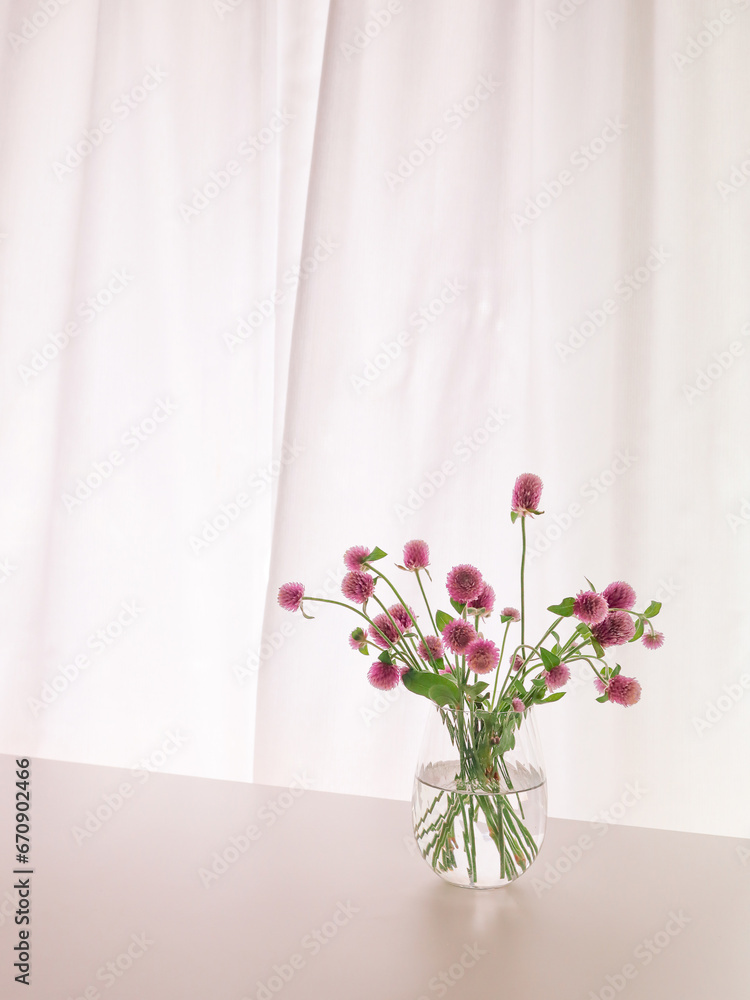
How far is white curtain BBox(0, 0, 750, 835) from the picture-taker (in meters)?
1.44

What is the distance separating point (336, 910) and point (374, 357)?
0.99 meters

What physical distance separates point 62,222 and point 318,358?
0.69 metres

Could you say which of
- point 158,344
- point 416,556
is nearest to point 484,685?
point 416,556

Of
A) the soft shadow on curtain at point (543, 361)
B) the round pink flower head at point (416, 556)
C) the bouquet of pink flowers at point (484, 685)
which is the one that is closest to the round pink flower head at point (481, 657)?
the bouquet of pink flowers at point (484, 685)

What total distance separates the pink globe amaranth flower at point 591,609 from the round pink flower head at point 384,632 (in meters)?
0.18

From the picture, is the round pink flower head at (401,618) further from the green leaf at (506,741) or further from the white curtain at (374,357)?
the white curtain at (374,357)

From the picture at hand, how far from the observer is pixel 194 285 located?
1.67m

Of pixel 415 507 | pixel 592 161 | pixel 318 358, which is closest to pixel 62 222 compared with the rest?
pixel 318 358

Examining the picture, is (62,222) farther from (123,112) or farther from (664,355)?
(664,355)

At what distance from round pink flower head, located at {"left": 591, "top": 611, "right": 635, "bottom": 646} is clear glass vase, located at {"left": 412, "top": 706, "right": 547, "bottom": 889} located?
0.34ft

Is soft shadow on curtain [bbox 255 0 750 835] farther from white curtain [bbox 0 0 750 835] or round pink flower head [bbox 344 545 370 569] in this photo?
round pink flower head [bbox 344 545 370 569]

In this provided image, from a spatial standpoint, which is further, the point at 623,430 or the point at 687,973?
the point at 623,430

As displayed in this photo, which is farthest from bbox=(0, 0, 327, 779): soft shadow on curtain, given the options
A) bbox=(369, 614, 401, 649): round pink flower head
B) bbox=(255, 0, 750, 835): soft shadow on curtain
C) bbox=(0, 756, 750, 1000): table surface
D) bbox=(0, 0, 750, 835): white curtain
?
bbox=(369, 614, 401, 649): round pink flower head

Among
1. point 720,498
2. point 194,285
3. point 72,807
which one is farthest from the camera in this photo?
point 194,285
